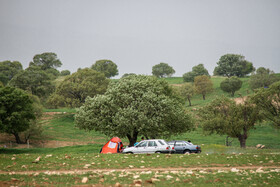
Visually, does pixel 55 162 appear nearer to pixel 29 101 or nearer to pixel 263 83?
pixel 29 101

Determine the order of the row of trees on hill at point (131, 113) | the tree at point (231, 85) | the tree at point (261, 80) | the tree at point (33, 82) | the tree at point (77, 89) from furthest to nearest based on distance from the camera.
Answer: the tree at point (231, 85) < the tree at point (261, 80) < the tree at point (33, 82) < the tree at point (77, 89) < the row of trees on hill at point (131, 113)

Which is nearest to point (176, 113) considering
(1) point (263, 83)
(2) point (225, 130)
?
(2) point (225, 130)

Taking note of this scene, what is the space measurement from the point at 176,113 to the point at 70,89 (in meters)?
46.6

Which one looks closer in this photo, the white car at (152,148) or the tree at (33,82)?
the white car at (152,148)

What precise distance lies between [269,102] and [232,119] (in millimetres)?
6421

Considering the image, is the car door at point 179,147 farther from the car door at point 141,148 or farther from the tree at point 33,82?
the tree at point 33,82

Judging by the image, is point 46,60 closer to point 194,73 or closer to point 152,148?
point 194,73

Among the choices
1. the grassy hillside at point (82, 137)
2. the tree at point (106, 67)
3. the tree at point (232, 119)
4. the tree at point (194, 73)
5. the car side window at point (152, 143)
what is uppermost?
the tree at point (106, 67)

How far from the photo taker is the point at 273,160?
21609mm

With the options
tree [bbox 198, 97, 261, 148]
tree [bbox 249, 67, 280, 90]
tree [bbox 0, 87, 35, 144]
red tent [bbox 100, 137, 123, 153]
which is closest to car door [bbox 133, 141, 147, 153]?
red tent [bbox 100, 137, 123, 153]

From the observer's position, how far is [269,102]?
4491cm

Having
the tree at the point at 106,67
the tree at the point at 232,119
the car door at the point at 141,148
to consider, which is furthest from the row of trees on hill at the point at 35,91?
the tree at the point at 232,119

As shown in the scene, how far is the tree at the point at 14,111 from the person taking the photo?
43.0m

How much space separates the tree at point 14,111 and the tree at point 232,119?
101ft
